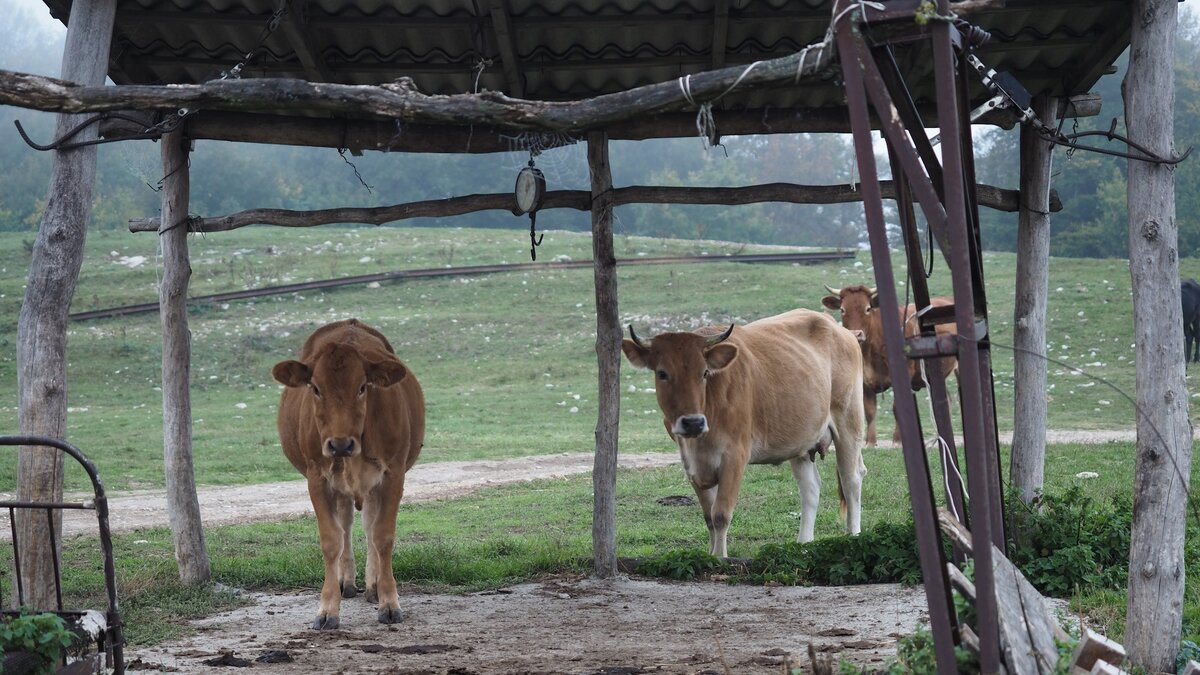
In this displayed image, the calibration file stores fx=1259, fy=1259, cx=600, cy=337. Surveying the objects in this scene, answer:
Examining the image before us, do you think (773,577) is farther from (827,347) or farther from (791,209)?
(791,209)

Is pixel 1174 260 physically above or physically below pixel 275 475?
above

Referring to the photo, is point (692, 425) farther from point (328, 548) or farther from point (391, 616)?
point (328, 548)

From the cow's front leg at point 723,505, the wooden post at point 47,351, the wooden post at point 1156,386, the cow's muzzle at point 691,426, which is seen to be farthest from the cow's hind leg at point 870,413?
the wooden post at point 47,351

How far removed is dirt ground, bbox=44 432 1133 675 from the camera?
6.64 m

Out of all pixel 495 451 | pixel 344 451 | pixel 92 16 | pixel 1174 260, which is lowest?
pixel 495 451

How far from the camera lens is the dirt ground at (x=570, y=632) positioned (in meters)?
6.64

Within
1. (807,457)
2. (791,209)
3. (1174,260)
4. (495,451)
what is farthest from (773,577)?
(791,209)

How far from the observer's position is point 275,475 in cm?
1658

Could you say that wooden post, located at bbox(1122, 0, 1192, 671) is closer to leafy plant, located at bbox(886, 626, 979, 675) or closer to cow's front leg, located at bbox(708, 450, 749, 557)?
leafy plant, located at bbox(886, 626, 979, 675)

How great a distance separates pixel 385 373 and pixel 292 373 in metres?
0.60

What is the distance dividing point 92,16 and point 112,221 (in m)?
50.8

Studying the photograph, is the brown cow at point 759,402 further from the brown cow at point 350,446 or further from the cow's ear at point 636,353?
the brown cow at point 350,446

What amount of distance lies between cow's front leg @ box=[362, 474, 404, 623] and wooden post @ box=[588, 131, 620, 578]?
161 cm

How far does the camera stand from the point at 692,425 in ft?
31.6
